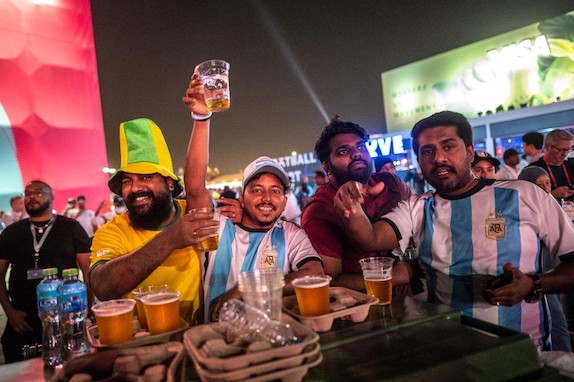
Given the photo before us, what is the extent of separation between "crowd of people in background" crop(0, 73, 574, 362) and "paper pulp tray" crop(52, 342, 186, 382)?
69cm

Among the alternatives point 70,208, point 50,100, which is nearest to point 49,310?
point 70,208

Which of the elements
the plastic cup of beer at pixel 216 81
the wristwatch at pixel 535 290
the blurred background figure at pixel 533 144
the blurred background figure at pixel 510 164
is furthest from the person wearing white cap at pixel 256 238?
the blurred background figure at pixel 533 144

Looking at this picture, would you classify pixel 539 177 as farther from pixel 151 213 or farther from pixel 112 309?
pixel 112 309

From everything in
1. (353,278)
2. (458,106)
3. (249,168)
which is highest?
(458,106)

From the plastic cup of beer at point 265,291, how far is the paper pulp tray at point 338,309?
189mm

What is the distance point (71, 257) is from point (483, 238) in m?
4.36

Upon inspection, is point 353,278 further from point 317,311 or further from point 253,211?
point 317,311

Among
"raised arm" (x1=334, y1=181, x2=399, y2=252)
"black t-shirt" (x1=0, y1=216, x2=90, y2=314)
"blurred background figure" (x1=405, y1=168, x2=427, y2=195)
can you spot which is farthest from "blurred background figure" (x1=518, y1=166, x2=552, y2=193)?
"blurred background figure" (x1=405, y1=168, x2=427, y2=195)

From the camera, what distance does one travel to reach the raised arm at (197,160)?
2773mm

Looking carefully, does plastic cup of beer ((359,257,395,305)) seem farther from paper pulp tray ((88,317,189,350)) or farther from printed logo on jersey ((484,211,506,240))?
paper pulp tray ((88,317,189,350))

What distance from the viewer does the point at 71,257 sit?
4.56 meters

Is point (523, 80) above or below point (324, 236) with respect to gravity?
above

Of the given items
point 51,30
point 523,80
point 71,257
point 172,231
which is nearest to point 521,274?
point 172,231

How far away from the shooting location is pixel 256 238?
2.66 m
